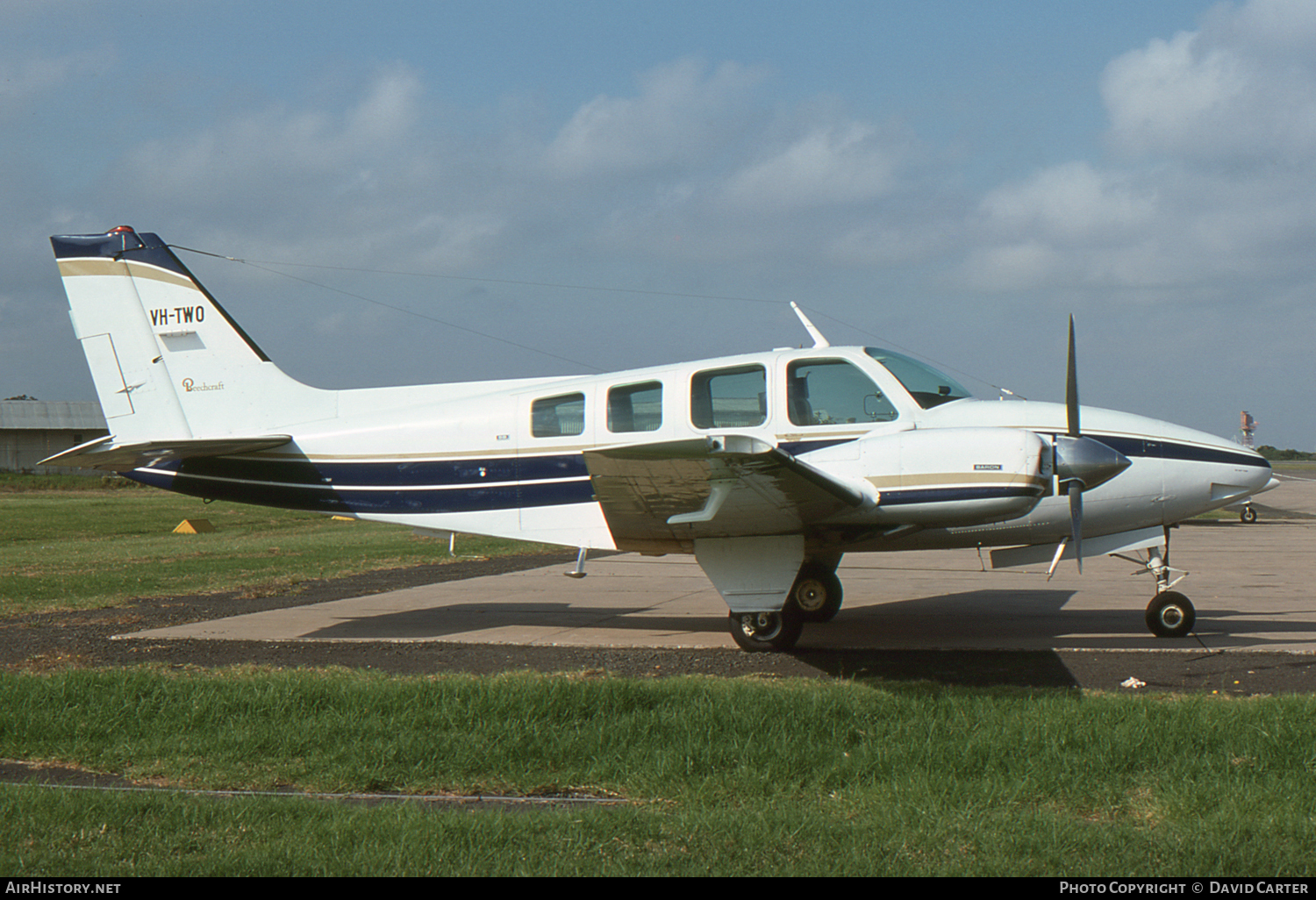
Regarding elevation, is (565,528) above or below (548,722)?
above

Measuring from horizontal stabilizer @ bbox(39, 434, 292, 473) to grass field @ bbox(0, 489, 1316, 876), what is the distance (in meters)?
Result: 3.06

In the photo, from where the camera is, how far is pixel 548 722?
6398 millimetres

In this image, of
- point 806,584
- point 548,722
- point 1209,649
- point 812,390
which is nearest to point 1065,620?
point 1209,649

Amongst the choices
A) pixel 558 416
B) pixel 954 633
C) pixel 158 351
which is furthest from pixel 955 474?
pixel 158 351

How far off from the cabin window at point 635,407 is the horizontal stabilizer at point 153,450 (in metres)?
3.70

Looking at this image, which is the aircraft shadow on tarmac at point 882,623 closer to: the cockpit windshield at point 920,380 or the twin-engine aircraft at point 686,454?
the twin-engine aircraft at point 686,454

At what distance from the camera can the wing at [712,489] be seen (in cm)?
711

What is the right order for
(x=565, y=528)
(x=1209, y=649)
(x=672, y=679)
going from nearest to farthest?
1. (x=672, y=679)
2. (x=1209, y=649)
3. (x=565, y=528)

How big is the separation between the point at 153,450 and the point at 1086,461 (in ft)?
29.8

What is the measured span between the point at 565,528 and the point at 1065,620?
220 inches

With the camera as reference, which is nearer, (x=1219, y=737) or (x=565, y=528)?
(x=1219, y=737)

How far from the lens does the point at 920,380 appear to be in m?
9.38

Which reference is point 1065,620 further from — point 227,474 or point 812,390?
point 227,474
